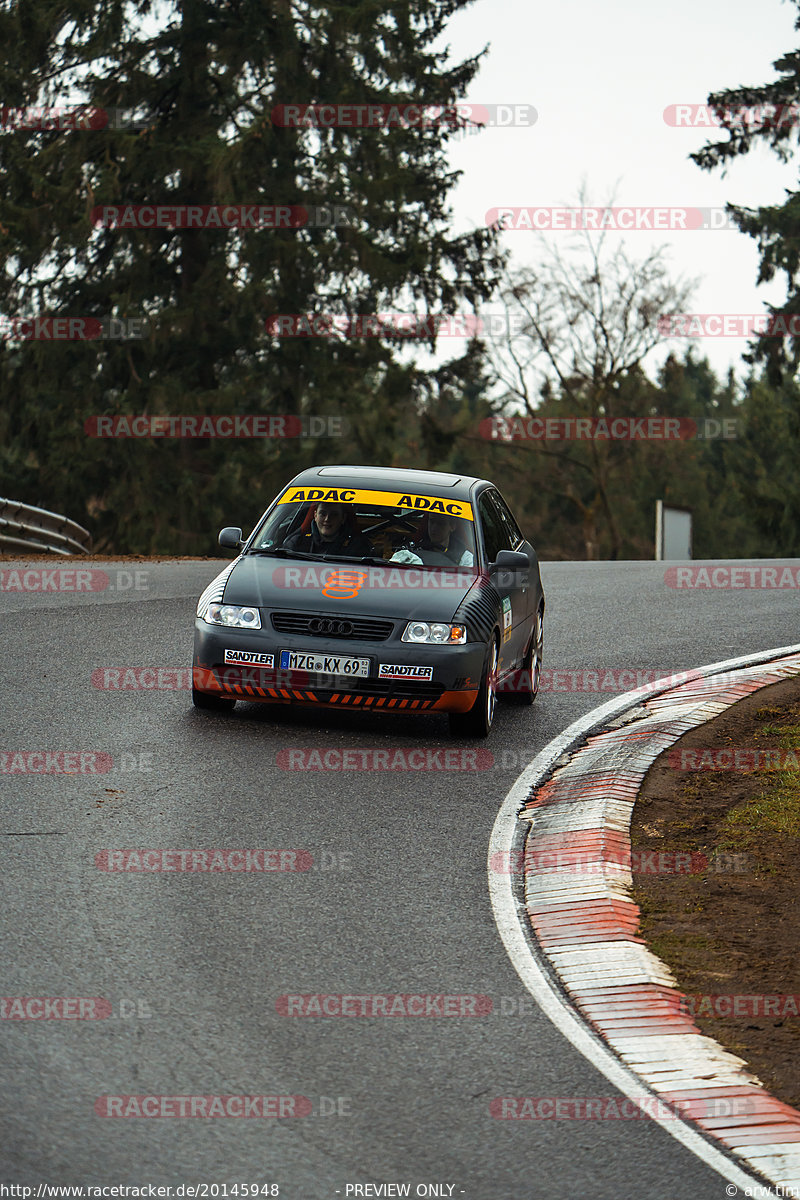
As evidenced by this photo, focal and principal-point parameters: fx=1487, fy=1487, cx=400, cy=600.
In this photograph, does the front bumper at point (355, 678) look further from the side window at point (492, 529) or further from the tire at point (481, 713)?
the side window at point (492, 529)

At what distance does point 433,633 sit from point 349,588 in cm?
65

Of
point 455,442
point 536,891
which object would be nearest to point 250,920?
point 536,891

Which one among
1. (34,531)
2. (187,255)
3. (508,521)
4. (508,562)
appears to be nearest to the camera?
(508,562)

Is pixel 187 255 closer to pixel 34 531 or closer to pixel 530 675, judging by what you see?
pixel 34 531

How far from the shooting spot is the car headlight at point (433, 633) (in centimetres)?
923

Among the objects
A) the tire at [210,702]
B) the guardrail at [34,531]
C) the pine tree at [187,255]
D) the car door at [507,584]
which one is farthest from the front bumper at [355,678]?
the pine tree at [187,255]

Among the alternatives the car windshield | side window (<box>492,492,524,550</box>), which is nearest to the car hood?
the car windshield

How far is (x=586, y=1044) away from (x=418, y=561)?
5405 millimetres

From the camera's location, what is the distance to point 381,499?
1042 centimetres

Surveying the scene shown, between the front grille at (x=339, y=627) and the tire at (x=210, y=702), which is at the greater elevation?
the front grille at (x=339, y=627)

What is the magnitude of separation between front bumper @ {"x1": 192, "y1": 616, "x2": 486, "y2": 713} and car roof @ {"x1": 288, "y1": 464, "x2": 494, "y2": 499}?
5.68 ft

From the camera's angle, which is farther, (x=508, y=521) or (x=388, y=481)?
(x=508, y=521)

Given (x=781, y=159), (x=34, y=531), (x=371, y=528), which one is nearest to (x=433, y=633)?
(x=371, y=528)

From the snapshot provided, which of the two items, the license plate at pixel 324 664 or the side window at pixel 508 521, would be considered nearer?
the license plate at pixel 324 664
